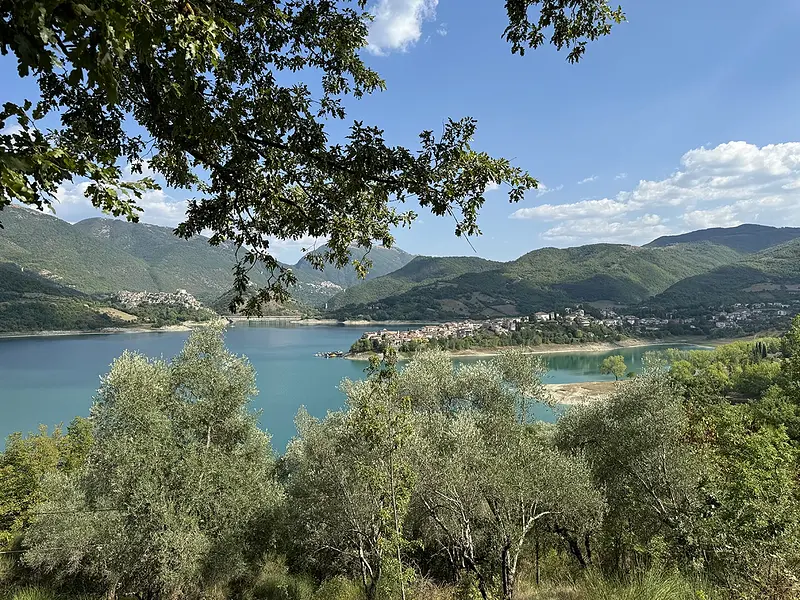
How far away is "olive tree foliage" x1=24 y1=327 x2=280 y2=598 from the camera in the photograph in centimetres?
1077

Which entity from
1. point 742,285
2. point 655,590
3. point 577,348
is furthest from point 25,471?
point 742,285

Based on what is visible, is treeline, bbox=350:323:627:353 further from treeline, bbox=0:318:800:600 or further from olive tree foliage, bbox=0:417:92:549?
treeline, bbox=0:318:800:600

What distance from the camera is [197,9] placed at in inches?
79.4

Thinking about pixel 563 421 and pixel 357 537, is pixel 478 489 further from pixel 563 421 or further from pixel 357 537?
pixel 563 421

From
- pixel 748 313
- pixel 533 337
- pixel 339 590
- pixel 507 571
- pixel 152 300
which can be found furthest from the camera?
pixel 152 300

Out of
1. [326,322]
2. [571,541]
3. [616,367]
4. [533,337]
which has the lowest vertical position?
[616,367]

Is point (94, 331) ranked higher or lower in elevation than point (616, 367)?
higher

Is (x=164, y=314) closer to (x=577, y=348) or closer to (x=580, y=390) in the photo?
(x=577, y=348)

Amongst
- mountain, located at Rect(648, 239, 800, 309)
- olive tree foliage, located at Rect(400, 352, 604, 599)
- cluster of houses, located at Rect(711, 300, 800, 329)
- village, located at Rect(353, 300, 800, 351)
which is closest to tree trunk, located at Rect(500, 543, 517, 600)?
olive tree foliage, located at Rect(400, 352, 604, 599)

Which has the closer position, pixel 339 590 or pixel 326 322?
pixel 339 590

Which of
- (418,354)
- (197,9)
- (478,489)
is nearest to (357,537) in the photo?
(478,489)

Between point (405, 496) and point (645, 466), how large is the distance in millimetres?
7322

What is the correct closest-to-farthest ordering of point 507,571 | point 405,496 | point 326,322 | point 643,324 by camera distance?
1. point 405,496
2. point 507,571
3. point 643,324
4. point 326,322

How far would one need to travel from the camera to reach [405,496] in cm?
782
